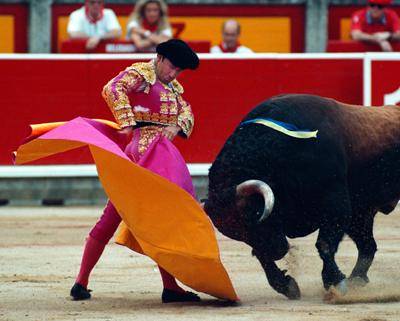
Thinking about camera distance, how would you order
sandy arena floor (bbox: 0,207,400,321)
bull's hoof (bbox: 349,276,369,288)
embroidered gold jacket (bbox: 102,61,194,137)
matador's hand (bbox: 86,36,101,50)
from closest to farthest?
sandy arena floor (bbox: 0,207,400,321) < embroidered gold jacket (bbox: 102,61,194,137) < bull's hoof (bbox: 349,276,369,288) < matador's hand (bbox: 86,36,101,50)

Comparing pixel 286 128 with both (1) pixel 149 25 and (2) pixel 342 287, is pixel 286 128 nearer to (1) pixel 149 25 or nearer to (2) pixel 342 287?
(2) pixel 342 287

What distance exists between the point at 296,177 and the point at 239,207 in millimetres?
338

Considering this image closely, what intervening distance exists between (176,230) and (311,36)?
7119 mm

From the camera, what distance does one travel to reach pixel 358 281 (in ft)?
23.3

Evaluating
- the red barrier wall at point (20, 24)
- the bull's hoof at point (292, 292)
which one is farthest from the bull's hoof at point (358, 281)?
the red barrier wall at point (20, 24)

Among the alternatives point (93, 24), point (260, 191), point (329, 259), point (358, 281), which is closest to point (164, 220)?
point (260, 191)

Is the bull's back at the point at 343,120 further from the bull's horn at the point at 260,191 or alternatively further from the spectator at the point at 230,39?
the spectator at the point at 230,39

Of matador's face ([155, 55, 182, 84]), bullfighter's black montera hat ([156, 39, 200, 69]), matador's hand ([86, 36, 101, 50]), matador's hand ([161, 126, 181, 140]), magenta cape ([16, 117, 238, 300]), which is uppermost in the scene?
bullfighter's black montera hat ([156, 39, 200, 69])

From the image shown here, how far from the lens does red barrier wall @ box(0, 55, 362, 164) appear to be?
36.2 feet

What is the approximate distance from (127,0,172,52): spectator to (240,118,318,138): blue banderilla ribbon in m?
4.55

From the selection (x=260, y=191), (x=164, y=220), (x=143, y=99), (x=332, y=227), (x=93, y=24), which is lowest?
(x=332, y=227)

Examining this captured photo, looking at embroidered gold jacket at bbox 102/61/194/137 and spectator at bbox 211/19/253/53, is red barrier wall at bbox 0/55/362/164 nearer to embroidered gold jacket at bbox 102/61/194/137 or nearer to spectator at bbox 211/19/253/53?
spectator at bbox 211/19/253/53

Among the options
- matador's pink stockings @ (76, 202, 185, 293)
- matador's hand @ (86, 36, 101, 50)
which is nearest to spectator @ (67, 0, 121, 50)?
matador's hand @ (86, 36, 101, 50)

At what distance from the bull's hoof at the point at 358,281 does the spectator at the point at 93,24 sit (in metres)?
4.73
